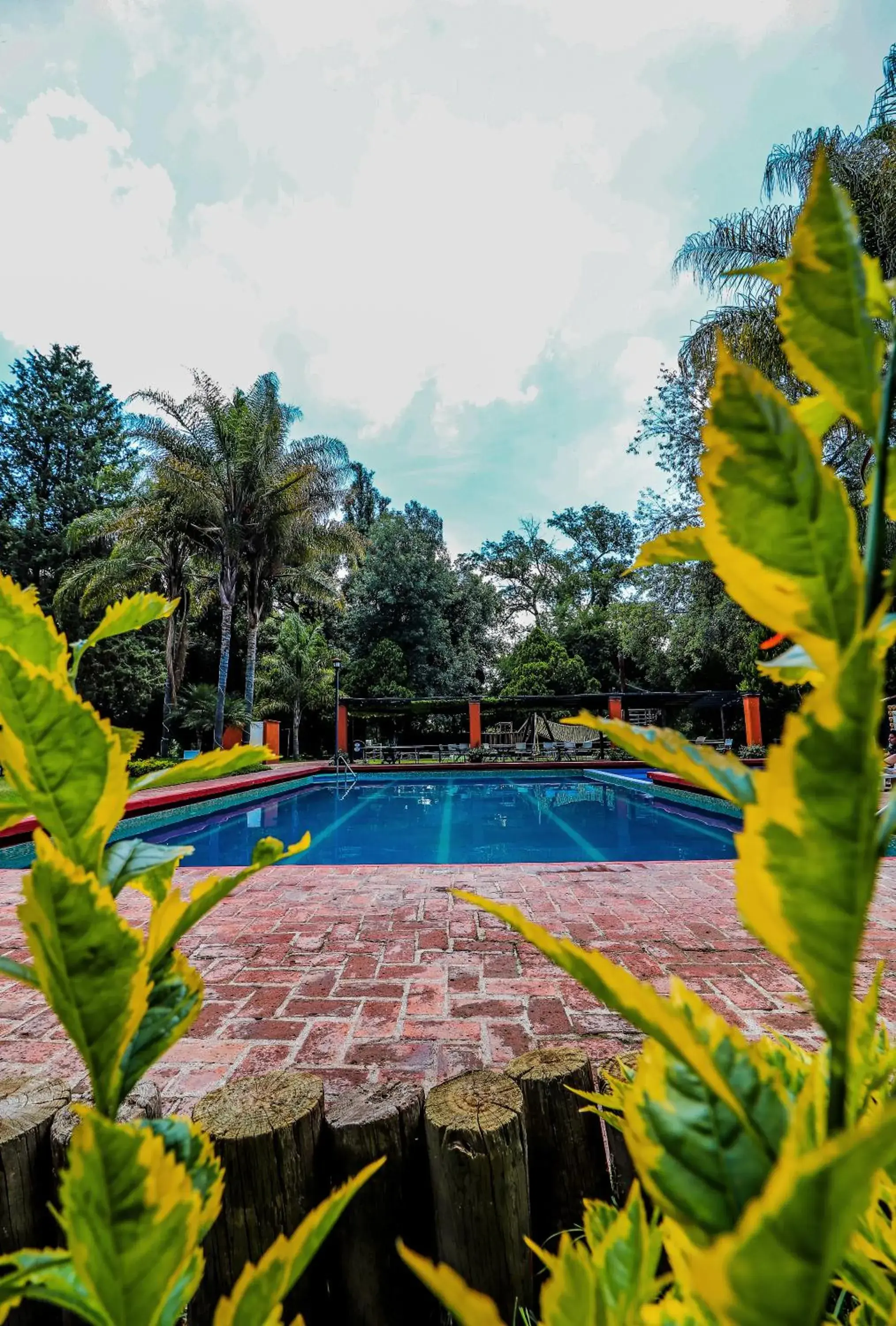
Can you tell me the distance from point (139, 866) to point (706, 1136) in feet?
1.50

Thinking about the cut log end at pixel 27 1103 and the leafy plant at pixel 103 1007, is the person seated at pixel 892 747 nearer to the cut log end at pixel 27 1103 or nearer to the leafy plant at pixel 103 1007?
the cut log end at pixel 27 1103

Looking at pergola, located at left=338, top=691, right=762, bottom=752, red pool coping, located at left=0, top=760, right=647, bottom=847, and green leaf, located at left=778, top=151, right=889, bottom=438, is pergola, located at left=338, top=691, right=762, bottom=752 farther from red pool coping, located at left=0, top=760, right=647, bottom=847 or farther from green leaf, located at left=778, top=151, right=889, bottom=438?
green leaf, located at left=778, top=151, right=889, bottom=438

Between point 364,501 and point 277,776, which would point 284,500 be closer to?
point 277,776

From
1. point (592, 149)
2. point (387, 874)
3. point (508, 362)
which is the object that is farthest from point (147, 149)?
point (508, 362)

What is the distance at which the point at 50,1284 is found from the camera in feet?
1.48

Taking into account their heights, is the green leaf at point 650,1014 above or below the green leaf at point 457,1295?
above

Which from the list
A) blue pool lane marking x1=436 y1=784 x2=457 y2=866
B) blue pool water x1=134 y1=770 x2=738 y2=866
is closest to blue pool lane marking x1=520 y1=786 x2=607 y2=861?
blue pool water x1=134 y1=770 x2=738 y2=866

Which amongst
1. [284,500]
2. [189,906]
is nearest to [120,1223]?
[189,906]

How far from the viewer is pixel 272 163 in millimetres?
11977

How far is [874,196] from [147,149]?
11868 millimetres

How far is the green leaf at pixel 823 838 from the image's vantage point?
0.30 meters

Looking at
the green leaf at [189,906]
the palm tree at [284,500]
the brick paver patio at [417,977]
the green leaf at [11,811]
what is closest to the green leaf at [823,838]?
the green leaf at [189,906]

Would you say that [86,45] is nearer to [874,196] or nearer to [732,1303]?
[732,1303]

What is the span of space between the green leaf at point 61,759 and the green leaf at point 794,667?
1.57 feet
